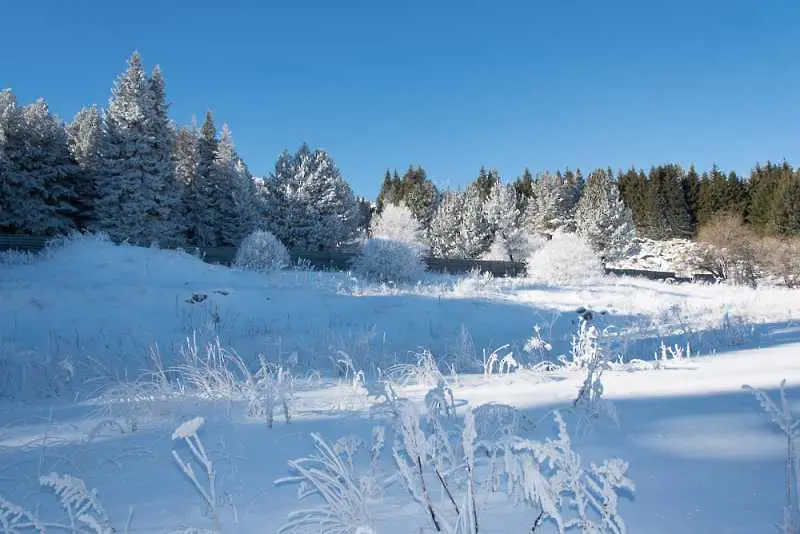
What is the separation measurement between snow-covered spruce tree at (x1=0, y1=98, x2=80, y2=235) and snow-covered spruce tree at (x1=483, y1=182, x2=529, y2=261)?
27481 mm

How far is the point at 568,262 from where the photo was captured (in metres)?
22.2

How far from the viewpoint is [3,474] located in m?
2.45

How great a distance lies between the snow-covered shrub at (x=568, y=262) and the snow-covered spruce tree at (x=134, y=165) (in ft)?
63.4

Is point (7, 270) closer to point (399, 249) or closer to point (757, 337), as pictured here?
point (399, 249)

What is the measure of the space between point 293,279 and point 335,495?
13.5 meters

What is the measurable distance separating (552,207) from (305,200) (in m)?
29.9

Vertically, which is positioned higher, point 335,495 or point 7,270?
point 7,270

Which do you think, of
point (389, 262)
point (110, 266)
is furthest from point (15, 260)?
point (389, 262)

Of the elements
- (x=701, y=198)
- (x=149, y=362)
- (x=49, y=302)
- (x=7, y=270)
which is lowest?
(x=149, y=362)

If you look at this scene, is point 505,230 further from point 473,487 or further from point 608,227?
point 473,487

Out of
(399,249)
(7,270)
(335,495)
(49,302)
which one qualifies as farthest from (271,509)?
(399,249)

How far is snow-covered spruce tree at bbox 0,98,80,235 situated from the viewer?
24797mm

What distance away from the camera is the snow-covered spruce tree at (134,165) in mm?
25750

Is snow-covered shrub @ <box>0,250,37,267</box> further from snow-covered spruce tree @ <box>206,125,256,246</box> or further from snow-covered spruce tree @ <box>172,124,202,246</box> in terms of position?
snow-covered spruce tree @ <box>206,125,256,246</box>
